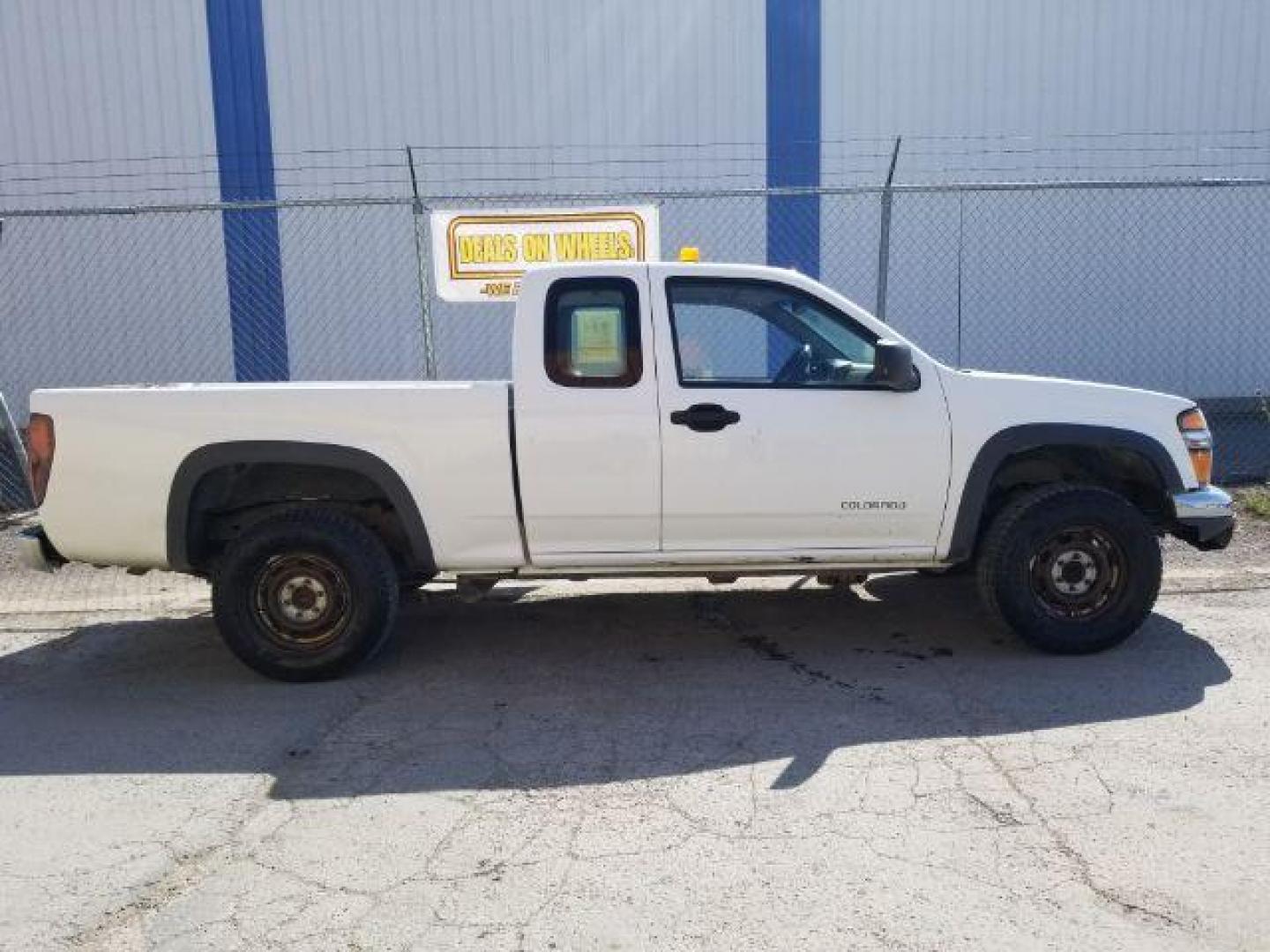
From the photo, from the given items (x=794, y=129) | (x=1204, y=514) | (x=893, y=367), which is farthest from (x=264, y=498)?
(x=794, y=129)

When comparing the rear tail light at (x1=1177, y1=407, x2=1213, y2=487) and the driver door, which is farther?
the rear tail light at (x1=1177, y1=407, x2=1213, y2=487)

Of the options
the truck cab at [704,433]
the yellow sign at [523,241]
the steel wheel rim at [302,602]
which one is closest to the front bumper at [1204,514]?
the truck cab at [704,433]

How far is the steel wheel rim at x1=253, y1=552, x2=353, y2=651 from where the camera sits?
498 cm

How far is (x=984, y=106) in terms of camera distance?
12.3 meters

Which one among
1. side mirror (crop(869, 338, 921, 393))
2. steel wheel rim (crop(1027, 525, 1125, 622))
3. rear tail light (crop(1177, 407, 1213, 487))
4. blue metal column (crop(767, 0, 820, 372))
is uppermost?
blue metal column (crop(767, 0, 820, 372))

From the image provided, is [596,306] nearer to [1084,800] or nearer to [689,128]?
[1084,800]

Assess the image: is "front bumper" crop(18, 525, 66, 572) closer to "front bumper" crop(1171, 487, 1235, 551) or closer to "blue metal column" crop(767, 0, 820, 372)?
"front bumper" crop(1171, 487, 1235, 551)

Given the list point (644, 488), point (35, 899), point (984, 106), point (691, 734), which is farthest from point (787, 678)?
point (984, 106)

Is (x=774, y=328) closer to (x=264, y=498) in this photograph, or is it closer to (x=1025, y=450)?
(x=1025, y=450)

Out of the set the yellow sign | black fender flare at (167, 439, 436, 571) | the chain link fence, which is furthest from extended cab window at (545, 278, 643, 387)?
the chain link fence

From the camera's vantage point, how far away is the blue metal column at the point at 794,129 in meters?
12.0

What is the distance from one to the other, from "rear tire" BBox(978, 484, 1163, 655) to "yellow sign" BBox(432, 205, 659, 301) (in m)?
4.77

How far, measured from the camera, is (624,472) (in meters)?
4.93

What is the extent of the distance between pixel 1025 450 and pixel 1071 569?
623 millimetres
